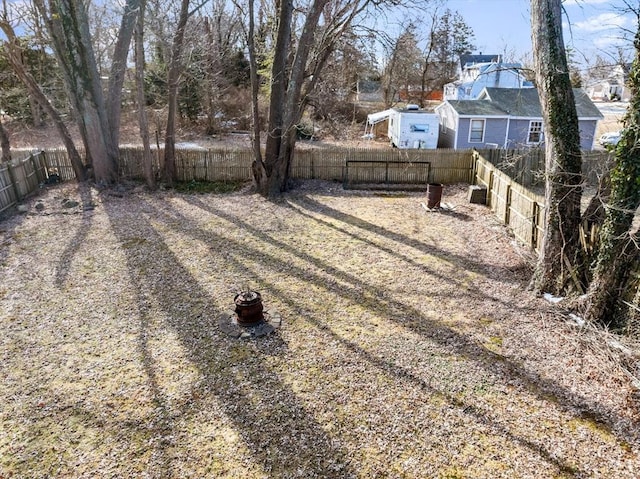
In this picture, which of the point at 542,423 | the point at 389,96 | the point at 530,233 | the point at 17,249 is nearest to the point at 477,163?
the point at 530,233

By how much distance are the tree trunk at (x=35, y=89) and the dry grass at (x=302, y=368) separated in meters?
5.24

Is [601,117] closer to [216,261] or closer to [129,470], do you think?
[216,261]

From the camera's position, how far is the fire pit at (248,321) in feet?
19.9

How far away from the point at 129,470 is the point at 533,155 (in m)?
16.3

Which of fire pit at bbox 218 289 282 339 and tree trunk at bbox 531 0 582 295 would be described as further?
tree trunk at bbox 531 0 582 295

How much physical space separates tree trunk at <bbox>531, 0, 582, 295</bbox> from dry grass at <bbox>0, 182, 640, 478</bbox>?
2.82 ft

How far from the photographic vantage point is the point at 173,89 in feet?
45.3

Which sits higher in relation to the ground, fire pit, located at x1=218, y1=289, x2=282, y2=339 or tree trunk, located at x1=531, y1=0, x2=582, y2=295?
tree trunk, located at x1=531, y1=0, x2=582, y2=295

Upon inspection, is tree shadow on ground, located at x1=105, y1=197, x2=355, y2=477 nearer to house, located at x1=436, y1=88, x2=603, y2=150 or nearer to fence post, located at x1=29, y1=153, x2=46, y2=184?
fence post, located at x1=29, y1=153, x2=46, y2=184

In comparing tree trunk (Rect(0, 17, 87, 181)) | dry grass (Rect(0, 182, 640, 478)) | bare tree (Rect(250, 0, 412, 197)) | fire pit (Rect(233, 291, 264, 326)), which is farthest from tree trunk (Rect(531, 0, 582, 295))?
tree trunk (Rect(0, 17, 87, 181))

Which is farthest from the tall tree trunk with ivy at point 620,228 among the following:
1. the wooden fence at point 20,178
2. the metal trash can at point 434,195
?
the wooden fence at point 20,178

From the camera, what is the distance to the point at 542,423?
4457 millimetres

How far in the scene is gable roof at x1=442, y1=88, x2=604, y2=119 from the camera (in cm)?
2104

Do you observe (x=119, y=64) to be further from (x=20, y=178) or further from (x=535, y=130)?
(x=535, y=130)
